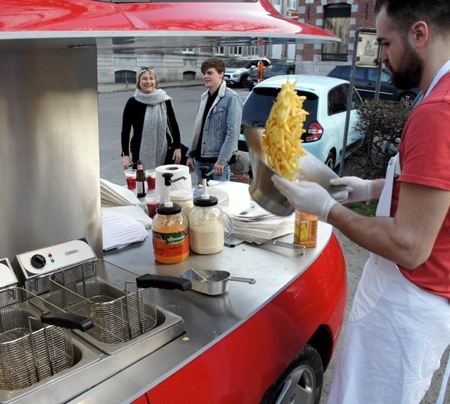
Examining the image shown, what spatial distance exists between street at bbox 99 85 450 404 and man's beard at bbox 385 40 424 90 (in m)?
2.05

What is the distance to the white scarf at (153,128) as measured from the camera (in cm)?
474

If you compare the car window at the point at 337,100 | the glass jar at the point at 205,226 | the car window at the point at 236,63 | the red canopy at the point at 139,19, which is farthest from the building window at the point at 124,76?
the red canopy at the point at 139,19

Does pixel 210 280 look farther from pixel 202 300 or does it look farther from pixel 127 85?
pixel 127 85

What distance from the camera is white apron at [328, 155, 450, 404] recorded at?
165 cm

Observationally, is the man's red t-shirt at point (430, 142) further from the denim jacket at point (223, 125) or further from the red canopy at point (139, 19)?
the denim jacket at point (223, 125)

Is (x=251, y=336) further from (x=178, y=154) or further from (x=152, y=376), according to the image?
(x=178, y=154)

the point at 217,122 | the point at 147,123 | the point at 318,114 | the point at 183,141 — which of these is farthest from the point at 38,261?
the point at 183,141

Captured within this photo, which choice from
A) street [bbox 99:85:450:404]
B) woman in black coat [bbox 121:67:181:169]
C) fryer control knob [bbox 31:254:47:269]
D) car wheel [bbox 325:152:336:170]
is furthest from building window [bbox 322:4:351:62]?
fryer control knob [bbox 31:254:47:269]

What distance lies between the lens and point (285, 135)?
1743 mm

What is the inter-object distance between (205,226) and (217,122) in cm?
290

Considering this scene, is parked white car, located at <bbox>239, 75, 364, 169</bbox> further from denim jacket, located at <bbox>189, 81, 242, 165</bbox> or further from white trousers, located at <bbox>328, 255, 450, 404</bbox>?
white trousers, located at <bbox>328, 255, 450, 404</bbox>

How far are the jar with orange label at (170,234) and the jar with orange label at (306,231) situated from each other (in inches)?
23.0

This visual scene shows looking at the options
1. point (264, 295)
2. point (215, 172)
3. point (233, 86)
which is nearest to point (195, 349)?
point (264, 295)

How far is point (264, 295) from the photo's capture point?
1.81 metres
